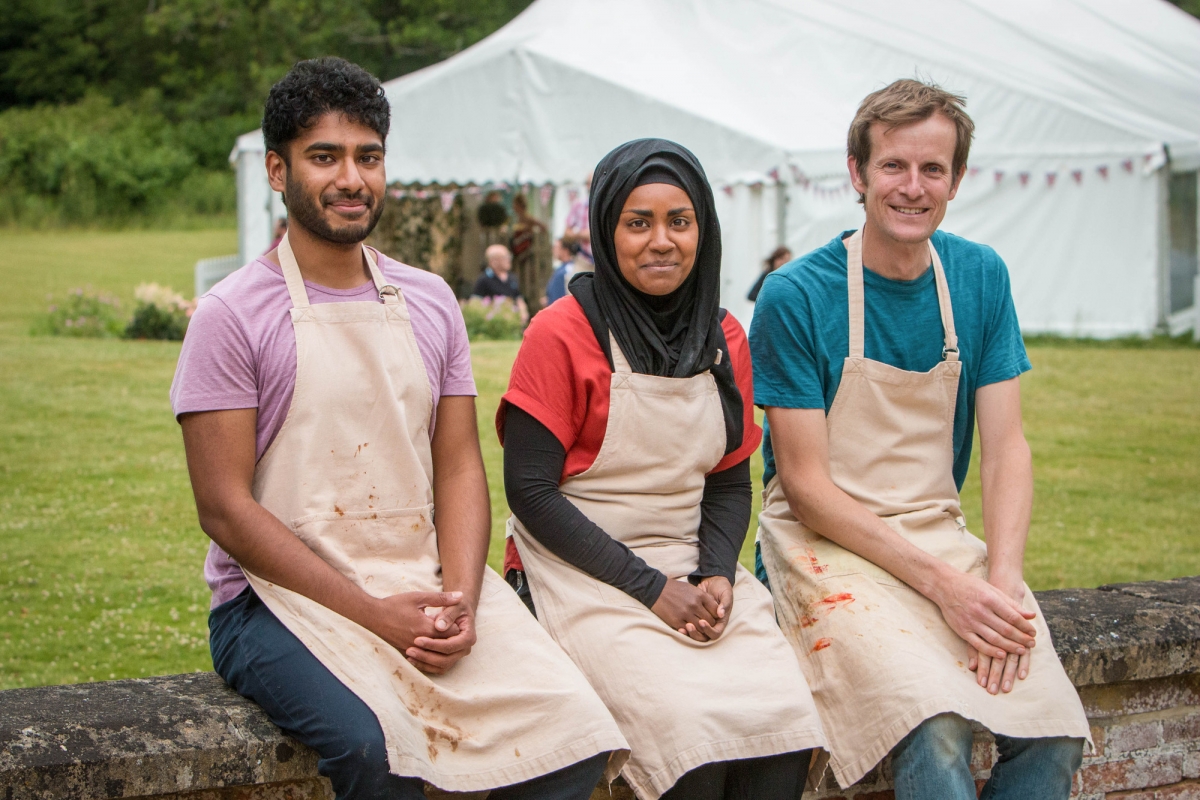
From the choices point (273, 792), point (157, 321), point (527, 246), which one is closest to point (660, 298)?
point (273, 792)

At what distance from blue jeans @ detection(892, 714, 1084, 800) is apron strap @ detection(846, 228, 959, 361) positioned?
873mm

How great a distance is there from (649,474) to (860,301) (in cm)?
66

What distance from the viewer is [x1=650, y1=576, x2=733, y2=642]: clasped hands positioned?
8.22ft

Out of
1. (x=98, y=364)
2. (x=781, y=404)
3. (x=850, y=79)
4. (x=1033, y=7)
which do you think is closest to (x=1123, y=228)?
(x=850, y=79)

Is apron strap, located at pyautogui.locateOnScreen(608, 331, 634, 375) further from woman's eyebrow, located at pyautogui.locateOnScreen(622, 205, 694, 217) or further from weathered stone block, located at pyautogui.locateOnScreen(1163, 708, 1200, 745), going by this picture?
weathered stone block, located at pyautogui.locateOnScreen(1163, 708, 1200, 745)

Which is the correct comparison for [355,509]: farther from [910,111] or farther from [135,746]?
[910,111]

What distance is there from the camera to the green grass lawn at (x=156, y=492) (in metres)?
4.77

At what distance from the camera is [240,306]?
7.89ft

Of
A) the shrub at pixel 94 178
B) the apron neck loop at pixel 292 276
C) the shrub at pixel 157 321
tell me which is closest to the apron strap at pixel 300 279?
the apron neck loop at pixel 292 276

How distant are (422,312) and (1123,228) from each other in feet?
47.0

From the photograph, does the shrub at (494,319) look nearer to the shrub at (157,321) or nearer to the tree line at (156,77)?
the shrub at (157,321)

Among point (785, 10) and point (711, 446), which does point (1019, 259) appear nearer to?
point (785, 10)

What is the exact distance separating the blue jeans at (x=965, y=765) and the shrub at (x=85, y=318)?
1354cm

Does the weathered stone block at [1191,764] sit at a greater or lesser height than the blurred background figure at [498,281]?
lesser
